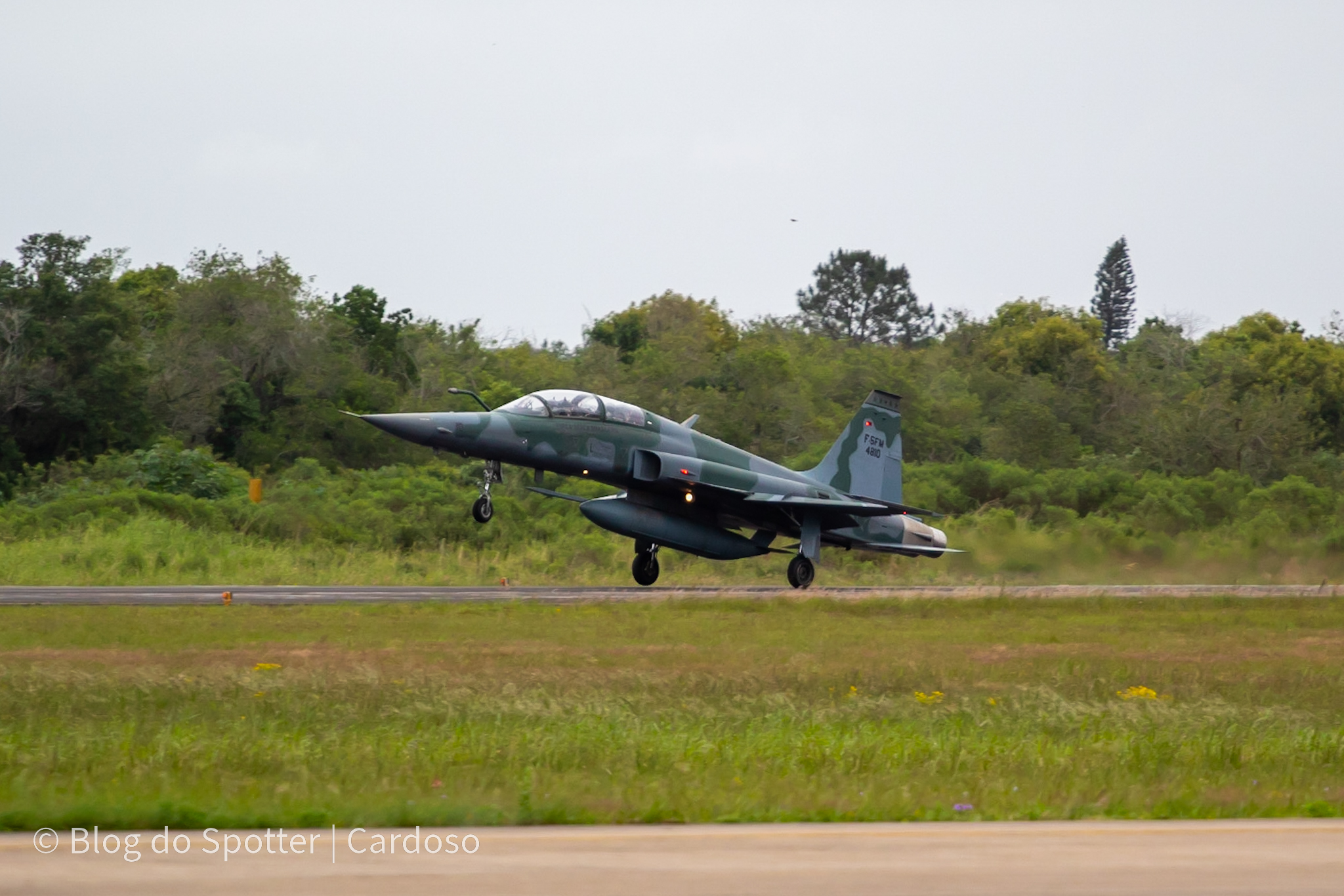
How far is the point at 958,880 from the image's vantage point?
5879mm

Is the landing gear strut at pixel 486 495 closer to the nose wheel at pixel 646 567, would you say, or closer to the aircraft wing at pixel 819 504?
the nose wheel at pixel 646 567

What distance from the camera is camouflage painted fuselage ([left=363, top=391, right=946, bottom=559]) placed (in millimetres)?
24125

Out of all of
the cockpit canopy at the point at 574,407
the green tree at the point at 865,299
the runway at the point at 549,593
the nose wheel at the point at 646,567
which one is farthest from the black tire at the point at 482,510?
the green tree at the point at 865,299

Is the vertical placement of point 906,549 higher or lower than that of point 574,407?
lower

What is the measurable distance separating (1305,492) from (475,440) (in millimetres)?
26538

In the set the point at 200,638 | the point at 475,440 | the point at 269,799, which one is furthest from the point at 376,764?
the point at 475,440

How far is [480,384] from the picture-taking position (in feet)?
166

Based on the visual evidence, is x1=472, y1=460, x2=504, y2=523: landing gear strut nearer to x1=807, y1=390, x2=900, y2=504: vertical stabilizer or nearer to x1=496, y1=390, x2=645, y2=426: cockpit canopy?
x1=496, y1=390, x2=645, y2=426: cockpit canopy

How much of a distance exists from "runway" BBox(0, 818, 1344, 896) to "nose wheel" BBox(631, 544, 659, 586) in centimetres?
2023

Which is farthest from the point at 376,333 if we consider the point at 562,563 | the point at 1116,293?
the point at 1116,293

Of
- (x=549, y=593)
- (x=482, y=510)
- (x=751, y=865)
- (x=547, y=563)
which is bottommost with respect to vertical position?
(x=751, y=865)

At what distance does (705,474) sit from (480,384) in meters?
25.8

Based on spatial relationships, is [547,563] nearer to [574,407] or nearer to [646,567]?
[646,567]

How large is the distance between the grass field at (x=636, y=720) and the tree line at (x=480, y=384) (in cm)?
2332
